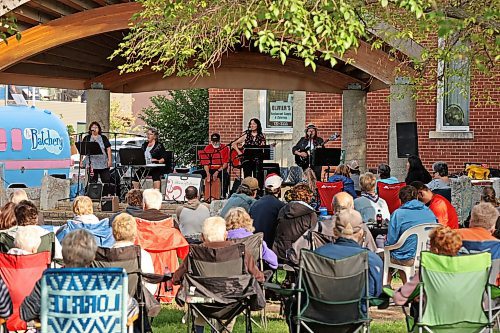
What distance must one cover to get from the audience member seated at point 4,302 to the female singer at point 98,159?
10.4 m

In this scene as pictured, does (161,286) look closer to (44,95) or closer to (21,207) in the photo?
(21,207)

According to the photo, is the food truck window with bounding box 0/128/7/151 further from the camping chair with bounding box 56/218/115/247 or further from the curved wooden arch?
the camping chair with bounding box 56/218/115/247

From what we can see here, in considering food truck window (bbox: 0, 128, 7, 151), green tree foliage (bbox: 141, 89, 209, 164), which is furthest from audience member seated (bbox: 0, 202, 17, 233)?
green tree foliage (bbox: 141, 89, 209, 164)

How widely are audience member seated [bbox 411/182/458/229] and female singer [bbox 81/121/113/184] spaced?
26.1 feet

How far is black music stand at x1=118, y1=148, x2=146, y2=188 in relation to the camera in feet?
55.0

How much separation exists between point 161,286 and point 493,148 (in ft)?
43.2

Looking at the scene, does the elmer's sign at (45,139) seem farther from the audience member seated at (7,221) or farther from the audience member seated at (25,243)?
the audience member seated at (25,243)

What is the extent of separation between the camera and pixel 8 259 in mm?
6941

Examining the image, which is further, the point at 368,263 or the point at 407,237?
the point at 407,237

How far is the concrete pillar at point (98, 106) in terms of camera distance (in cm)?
1966

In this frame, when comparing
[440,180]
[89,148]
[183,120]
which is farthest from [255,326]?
[183,120]

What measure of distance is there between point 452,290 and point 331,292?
0.84m

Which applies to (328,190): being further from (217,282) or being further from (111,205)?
(217,282)

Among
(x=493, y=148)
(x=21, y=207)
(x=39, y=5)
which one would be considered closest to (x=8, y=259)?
(x=21, y=207)
